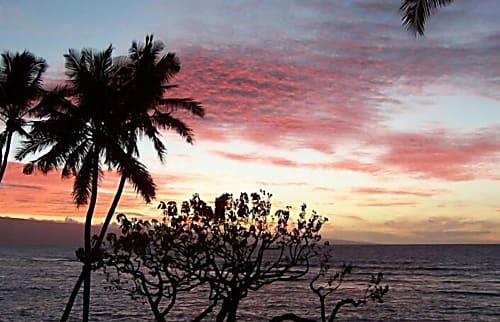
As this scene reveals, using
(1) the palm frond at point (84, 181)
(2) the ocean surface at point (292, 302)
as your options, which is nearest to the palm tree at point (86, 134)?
(1) the palm frond at point (84, 181)

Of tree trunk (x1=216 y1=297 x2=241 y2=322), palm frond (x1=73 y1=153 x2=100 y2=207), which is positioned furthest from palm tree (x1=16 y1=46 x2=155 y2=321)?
tree trunk (x1=216 y1=297 x2=241 y2=322)

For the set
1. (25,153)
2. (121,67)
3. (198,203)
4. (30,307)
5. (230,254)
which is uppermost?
(121,67)

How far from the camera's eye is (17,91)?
22.7 m

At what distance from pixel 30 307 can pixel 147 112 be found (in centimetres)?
2765

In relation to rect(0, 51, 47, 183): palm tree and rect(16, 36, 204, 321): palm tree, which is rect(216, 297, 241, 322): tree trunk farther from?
rect(0, 51, 47, 183): palm tree

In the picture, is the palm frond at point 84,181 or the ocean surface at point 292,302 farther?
the ocean surface at point 292,302

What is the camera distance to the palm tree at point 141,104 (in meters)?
20.6

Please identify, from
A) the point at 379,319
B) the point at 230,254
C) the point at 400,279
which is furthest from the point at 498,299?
the point at 230,254

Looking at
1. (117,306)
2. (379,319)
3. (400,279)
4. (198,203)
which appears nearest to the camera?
(198,203)

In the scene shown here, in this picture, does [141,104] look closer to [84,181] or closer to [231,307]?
[84,181]

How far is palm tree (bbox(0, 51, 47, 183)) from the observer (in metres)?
22.6

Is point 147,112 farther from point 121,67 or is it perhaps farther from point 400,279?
point 400,279

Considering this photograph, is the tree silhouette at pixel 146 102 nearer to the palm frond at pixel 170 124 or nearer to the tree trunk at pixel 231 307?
the palm frond at pixel 170 124

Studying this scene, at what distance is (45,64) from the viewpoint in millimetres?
23391
